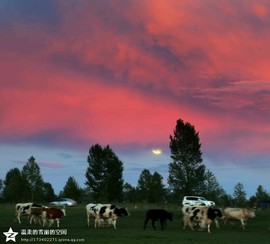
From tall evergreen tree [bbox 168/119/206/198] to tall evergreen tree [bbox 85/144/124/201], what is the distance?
19.6 meters

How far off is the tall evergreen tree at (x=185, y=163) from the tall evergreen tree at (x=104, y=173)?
772 inches

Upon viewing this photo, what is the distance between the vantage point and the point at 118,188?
393 ft

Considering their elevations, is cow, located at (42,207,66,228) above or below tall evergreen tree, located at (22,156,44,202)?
below

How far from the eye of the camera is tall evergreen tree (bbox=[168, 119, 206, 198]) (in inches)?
4090

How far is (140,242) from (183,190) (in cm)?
7772

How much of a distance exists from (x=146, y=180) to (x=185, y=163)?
6021cm

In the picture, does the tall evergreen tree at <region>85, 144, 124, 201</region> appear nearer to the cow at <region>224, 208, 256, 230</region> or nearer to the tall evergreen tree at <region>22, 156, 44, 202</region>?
the tall evergreen tree at <region>22, 156, 44, 202</region>

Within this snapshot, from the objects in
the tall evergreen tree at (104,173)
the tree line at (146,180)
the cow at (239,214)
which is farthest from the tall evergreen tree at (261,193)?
the cow at (239,214)

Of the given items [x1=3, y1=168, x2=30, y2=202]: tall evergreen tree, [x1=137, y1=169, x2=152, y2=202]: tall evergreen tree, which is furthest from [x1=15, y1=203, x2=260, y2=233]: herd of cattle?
[x1=137, y1=169, x2=152, y2=202]: tall evergreen tree

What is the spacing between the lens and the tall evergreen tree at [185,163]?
341 feet

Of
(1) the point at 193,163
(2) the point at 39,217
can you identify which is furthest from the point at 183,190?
(2) the point at 39,217

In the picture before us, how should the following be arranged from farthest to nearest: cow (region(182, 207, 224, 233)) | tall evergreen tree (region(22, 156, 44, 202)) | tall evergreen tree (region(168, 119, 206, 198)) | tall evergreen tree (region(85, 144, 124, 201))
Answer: tall evergreen tree (region(22, 156, 44, 202))
tall evergreen tree (region(85, 144, 124, 201))
tall evergreen tree (region(168, 119, 206, 198))
cow (region(182, 207, 224, 233))

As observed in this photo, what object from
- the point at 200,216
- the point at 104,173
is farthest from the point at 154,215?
the point at 104,173

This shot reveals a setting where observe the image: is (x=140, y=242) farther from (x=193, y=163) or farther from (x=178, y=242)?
(x=193, y=163)
